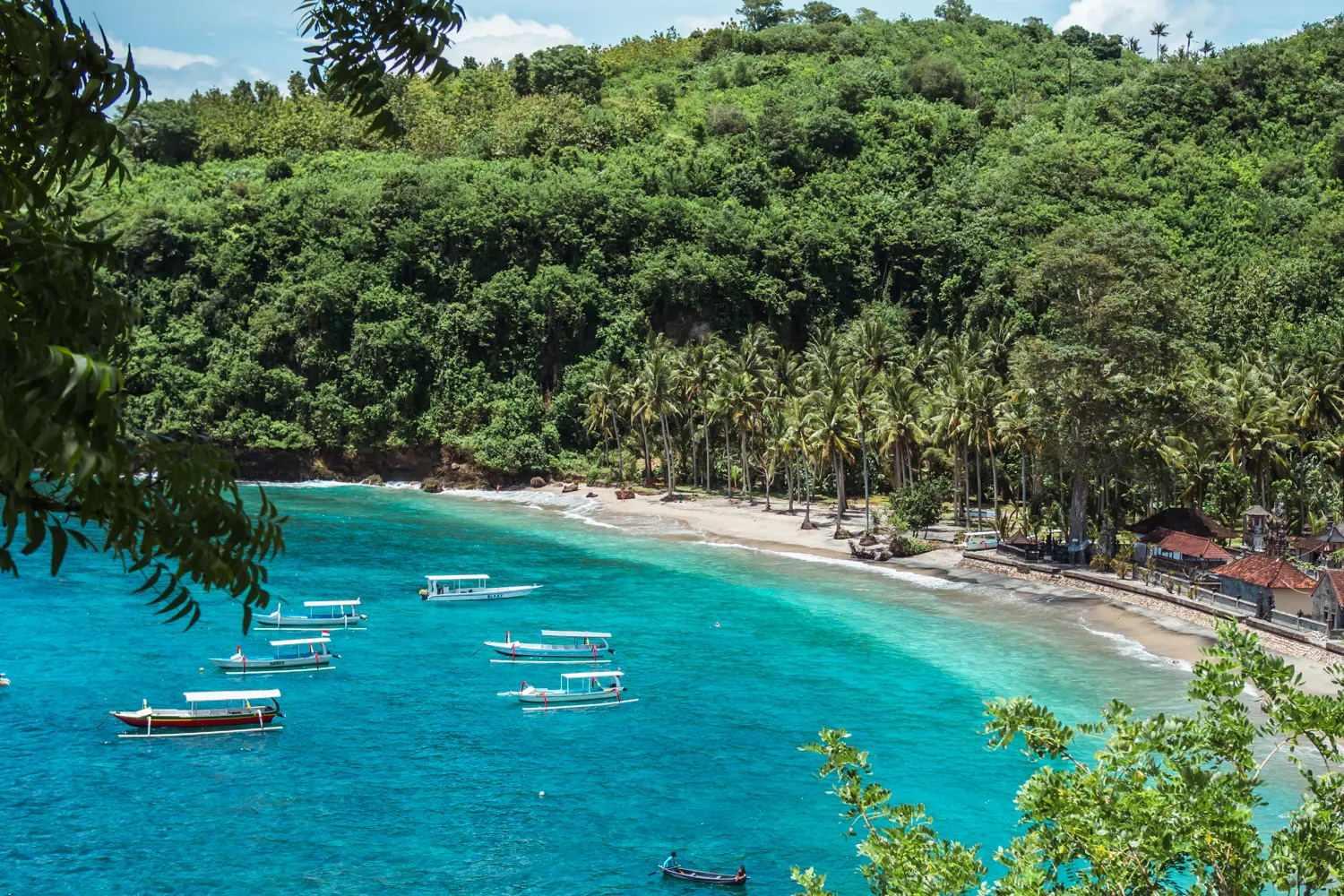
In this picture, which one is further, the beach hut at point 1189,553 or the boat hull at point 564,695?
the beach hut at point 1189,553

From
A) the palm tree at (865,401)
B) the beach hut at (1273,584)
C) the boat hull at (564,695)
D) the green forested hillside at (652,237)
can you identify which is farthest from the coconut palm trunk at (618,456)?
the beach hut at (1273,584)

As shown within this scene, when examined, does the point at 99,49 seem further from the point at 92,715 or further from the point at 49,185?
the point at 92,715

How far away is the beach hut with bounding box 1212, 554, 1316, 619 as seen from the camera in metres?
46.4

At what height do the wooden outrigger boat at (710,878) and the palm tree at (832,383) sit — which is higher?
the palm tree at (832,383)

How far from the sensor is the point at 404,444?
102 meters

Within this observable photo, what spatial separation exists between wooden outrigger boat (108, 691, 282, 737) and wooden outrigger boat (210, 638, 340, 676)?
4785 millimetres

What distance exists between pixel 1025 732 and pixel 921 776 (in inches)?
885

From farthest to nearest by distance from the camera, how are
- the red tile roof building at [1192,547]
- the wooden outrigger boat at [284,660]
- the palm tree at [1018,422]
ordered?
the palm tree at [1018,422] → the red tile roof building at [1192,547] → the wooden outrigger boat at [284,660]

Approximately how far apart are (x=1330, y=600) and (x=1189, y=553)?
31.7 ft

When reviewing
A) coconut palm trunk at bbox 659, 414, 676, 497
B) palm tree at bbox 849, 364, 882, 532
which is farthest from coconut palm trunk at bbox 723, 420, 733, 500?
palm tree at bbox 849, 364, 882, 532

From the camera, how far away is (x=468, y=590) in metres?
57.7

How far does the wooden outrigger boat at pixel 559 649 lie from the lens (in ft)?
152

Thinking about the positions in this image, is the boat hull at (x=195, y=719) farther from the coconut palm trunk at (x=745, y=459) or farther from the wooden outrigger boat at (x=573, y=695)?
the coconut palm trunk at (x=745, y=459)

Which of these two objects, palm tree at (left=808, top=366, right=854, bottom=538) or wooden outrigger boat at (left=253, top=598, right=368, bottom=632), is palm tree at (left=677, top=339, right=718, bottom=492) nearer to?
palm tree at (left=808, top=366, right=854, bottom=538)
